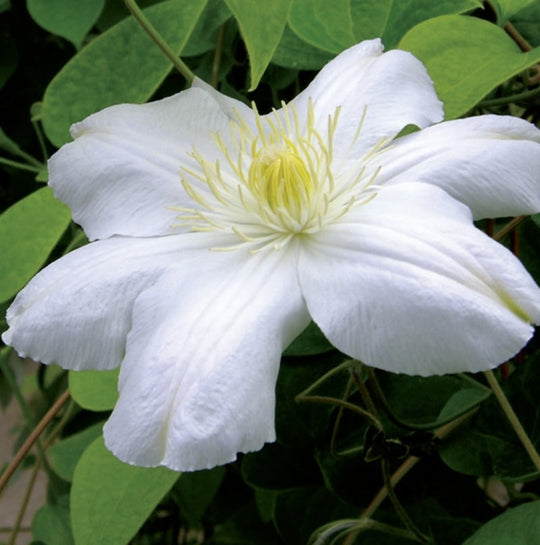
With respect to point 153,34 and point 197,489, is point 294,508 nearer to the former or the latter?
point 197,489

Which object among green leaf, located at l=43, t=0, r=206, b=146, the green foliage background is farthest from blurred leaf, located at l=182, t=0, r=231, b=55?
green leaf, located at l=43, t=0, r=206, b=146

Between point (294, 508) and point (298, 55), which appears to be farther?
point (294, 508)

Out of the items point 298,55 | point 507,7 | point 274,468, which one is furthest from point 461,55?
point 274,468

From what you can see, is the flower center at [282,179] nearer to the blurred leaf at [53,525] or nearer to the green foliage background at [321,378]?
the green foliage background at [321,378]

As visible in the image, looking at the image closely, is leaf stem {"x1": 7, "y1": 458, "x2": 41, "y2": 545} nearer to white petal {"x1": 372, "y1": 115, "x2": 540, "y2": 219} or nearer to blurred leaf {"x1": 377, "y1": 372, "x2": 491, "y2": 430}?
blurred leaf {"x1": 377, "y1": 372, "x2": 491, "y2": 430}

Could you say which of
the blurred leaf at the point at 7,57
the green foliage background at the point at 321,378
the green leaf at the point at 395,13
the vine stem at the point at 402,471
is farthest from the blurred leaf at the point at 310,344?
the blurred leaf at the point at 7,57

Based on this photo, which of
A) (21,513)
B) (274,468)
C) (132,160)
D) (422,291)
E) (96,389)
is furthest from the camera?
(21,513)
